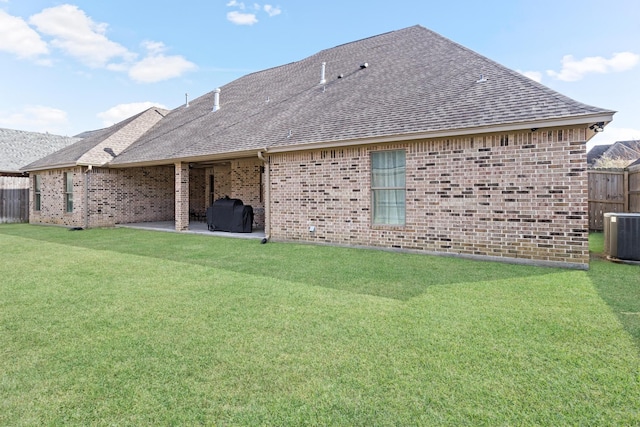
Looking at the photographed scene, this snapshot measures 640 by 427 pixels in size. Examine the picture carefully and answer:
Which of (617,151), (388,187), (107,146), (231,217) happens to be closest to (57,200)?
(107,146)

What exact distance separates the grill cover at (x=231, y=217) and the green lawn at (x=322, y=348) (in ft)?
19.3

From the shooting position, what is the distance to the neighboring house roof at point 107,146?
46.3ft

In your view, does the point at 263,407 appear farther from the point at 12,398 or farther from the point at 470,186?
the point at 470,186

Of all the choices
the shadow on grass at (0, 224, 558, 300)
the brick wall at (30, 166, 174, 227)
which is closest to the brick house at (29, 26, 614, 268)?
the brick wall at (30, 166, 174, 227)

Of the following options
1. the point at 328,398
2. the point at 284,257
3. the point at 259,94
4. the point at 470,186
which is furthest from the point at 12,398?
the point at 259,94

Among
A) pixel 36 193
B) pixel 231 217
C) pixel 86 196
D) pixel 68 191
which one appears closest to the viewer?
pixel 231 217

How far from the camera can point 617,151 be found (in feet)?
103

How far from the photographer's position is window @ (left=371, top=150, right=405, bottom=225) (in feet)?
26.1

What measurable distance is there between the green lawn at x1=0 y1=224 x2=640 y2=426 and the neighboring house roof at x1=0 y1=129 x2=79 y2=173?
18668mm

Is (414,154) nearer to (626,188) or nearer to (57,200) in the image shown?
(626,188)

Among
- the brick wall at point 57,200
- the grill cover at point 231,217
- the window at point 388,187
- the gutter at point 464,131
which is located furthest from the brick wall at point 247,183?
the window at point 388,187

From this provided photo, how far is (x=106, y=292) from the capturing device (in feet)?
15.6

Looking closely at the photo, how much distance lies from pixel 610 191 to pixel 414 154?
8062mm

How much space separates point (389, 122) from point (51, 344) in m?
7.24
